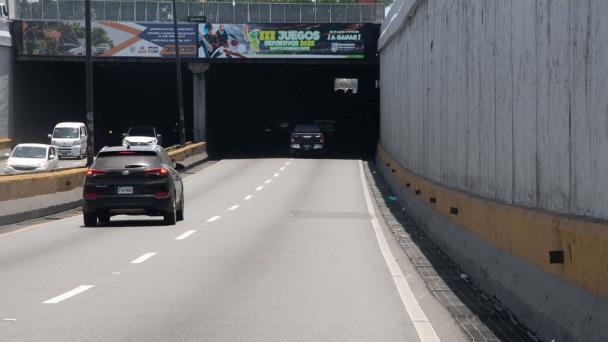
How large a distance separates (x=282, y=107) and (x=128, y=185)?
227 ft

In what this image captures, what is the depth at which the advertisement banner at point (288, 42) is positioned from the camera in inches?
2378

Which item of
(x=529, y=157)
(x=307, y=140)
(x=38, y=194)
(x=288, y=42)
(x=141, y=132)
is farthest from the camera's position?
(x=307, y=140)

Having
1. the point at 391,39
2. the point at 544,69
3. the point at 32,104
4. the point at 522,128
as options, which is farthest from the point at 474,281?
the point at 32,104

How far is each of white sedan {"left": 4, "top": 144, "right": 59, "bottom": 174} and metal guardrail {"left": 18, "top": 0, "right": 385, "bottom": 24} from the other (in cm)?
2070

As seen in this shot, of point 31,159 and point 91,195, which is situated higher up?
point 91,195

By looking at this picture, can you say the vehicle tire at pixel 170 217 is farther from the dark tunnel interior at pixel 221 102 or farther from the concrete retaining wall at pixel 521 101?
the dark tunnel interior at pixel 221 102

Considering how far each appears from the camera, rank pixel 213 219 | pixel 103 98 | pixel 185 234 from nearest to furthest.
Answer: pixel 185 234
pixel 213 219
pixel 103 98

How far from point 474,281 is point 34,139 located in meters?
55.6

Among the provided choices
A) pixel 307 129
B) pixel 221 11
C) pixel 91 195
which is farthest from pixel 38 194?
pixel 221 11

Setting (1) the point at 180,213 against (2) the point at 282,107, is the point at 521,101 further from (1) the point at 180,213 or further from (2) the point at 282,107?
(2) the point at 282,107

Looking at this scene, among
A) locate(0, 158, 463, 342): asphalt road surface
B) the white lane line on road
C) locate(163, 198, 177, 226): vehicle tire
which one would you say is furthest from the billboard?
the white lane line on road

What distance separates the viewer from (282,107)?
91.6m

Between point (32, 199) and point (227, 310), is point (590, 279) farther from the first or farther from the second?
point (32, 199)

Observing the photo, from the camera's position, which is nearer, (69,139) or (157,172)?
(157,172)
